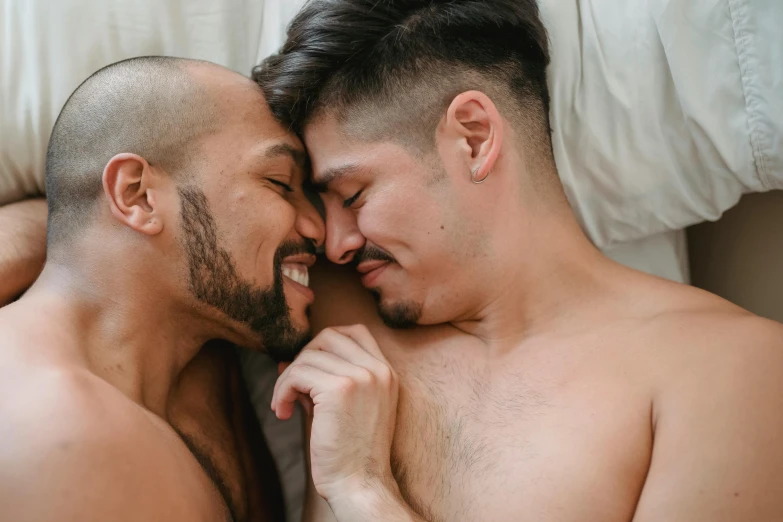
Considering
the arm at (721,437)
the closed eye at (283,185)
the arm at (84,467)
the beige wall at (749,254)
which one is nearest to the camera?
the arm at (84,467)

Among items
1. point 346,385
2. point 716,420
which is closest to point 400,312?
point 346,385

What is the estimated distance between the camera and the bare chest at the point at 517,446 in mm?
1203

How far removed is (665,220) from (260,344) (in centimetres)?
91

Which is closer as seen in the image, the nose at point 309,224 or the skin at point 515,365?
the skin at point 515,365

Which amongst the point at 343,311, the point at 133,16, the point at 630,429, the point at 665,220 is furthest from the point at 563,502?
the point at 133,16

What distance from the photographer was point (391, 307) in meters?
1.48

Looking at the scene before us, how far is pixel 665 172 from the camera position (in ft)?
5.19

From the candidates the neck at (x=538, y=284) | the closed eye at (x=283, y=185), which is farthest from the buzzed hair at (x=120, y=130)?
the neck at (x=538, y=284)

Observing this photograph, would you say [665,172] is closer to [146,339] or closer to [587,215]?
[587,215]

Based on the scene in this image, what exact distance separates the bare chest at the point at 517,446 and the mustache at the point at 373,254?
0.24m

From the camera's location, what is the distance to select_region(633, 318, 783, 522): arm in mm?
1114

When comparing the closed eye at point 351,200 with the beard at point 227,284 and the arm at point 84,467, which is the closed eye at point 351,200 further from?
the arm at point 84,467

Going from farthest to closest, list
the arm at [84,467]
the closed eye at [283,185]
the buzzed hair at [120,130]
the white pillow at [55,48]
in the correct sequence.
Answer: the white pillow at [55,48] → the closed eye at [283,185] → the buzzed hair at [120,130] → the arm at [84,467]

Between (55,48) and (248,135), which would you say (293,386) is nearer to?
(248,135)
